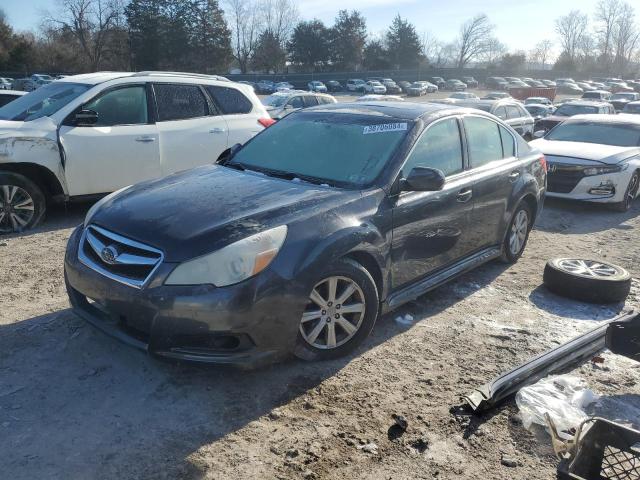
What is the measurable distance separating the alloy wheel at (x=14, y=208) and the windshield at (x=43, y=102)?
0.88m

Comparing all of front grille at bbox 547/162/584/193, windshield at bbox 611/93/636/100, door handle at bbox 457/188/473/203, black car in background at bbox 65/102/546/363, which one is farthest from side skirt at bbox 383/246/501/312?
windshield at bbox 611/93/636/100

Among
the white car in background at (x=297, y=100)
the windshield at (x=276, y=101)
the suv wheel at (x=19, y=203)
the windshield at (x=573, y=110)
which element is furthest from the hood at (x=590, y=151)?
the windshield at (x=276, y=101)

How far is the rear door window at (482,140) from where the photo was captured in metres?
5.20

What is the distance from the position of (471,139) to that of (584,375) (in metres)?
2.31

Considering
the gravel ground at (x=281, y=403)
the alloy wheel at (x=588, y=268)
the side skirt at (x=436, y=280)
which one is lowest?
the gravel ground at (x=281, y=403)

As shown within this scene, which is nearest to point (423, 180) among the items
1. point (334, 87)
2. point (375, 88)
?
point (375, 88)

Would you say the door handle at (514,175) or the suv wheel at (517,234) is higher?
the door handle at (514,175)

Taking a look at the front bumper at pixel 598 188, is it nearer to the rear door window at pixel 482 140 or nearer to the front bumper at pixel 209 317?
the rear door window at pixel 482 140

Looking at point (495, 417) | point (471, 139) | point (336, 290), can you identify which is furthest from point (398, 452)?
point (471, 139)

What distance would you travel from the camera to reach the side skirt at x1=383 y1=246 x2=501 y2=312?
14.0 feet

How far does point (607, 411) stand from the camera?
345cm

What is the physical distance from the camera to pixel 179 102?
299 inches

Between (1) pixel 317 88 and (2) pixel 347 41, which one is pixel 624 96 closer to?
(1) pixel 317 88

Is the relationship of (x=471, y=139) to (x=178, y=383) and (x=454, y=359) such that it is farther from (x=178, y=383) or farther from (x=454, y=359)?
(x=178, y=383)
